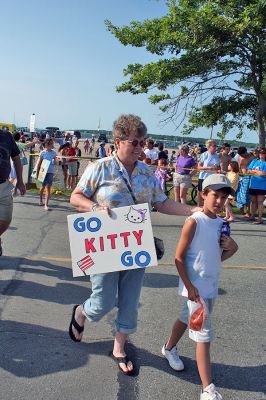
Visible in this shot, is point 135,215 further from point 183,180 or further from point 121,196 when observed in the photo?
point 183,180

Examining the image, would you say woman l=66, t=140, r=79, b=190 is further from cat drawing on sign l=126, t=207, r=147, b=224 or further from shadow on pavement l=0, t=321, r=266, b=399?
cat drawing on sign l=126, t=207, r=147, b=224

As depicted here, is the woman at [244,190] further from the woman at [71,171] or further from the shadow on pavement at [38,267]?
the shadow on pavement at [38,267]

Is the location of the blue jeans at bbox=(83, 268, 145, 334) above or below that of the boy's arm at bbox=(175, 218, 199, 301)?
below

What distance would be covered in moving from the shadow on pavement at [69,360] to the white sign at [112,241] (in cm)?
78

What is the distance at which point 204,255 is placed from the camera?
9.51ft

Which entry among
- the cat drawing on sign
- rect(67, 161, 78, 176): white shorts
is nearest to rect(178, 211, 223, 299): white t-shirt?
the cat drawing on sign

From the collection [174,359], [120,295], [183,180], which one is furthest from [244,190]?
[120,295]

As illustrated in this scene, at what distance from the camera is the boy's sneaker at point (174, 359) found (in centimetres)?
323

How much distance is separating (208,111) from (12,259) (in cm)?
1163

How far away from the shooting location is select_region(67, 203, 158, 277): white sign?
299 cm

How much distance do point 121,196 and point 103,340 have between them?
1.37 metres

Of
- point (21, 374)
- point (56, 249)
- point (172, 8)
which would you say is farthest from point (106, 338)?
point (172, 8)

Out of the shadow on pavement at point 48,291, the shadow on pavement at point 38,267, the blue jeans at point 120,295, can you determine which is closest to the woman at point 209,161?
the shadow on pavement at point 38,267

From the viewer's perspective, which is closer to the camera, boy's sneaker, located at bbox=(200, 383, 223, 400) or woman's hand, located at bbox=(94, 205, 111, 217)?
boy's sneaker, located at bbox=(200, 383, 223, 400)
